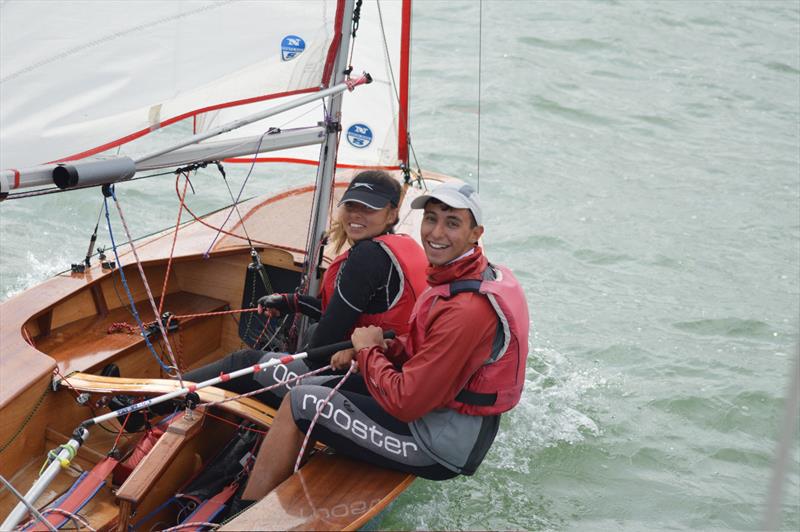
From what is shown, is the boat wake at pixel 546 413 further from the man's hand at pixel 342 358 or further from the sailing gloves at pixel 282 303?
the man's hand at pixel 342 358

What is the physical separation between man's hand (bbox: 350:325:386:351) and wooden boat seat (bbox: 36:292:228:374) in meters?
1.08

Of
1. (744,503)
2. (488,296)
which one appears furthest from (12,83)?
(744,503)

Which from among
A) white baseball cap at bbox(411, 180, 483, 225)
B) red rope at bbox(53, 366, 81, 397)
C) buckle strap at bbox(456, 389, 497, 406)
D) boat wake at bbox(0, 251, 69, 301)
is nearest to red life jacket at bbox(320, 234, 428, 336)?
white baseball cap at bbox(411, 180, 483, 225)

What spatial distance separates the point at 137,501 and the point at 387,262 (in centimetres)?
99

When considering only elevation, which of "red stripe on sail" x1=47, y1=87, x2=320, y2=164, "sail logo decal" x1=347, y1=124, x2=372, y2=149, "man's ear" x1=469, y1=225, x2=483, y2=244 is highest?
"red stripe on sail" x1=47, y1=87, x2=320, y2=164

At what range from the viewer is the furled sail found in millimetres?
2764

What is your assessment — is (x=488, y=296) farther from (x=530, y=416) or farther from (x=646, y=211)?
(x=646, y=211)

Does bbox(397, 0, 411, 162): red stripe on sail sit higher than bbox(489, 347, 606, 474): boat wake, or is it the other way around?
bbox(397, 0, 411, 162): red stripe on sail

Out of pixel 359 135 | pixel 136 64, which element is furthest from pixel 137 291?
pixel 359 135

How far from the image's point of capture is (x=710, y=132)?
898cm

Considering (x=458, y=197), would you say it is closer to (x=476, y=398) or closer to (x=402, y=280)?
(x=402, y=280)

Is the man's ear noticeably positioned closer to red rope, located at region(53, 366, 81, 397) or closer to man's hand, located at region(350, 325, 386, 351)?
man's hand, located at region(350, 325, 386, 351)

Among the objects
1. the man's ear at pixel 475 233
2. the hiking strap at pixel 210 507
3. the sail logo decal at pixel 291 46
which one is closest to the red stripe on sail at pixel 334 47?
the sail logo decal at pixel 291 46

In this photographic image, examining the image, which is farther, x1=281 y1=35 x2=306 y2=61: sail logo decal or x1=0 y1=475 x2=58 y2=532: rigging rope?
x1=281 y1=35 x2=306 y2=61: sail logo decal
